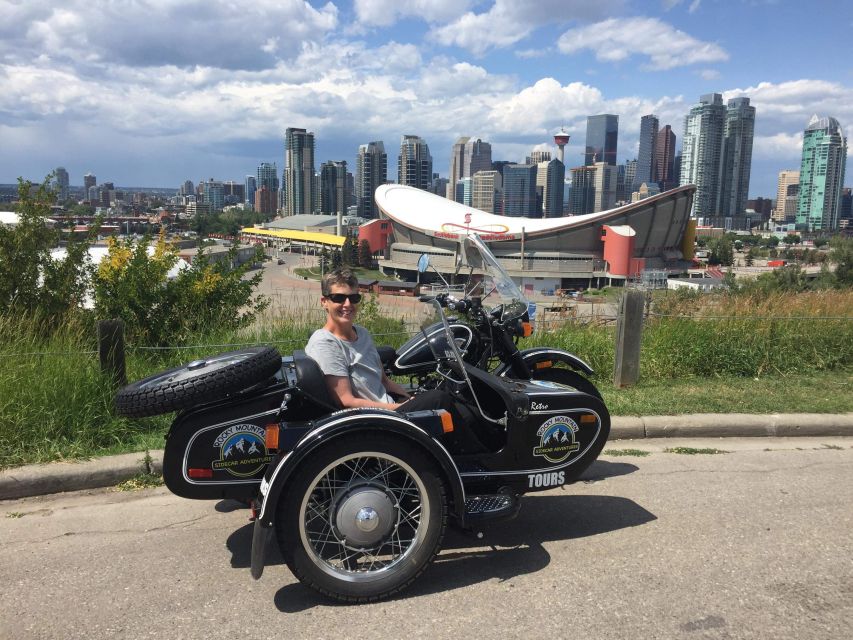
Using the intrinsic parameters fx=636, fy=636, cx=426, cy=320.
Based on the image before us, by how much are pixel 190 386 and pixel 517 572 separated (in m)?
1.83

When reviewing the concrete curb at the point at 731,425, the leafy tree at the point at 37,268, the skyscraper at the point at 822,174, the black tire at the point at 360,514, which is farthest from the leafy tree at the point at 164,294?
the skyscraper at the point at 822,174

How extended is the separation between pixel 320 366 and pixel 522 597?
1464 millimetres

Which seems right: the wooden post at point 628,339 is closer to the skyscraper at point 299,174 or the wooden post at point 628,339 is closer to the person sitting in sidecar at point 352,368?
the person sitting in sidecar at point 352,368

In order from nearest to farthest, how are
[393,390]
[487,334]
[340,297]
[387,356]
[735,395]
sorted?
[340,297], [393,390], [387,356], [487,334], [735,395]

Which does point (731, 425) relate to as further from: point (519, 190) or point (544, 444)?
point (519, 190)

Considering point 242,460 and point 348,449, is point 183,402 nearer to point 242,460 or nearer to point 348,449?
point 242,460

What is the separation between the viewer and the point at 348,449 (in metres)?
2.89

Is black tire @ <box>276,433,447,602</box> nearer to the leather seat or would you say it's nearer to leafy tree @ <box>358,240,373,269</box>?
the leather seat

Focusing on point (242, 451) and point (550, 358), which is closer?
point (242, 451)

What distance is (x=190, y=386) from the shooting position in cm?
295

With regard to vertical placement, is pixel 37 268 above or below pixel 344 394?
above

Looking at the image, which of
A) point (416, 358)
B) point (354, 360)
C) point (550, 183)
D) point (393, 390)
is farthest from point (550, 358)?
point (550, 183)

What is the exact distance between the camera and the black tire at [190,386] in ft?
9.65

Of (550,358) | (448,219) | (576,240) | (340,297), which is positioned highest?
(448,219)
